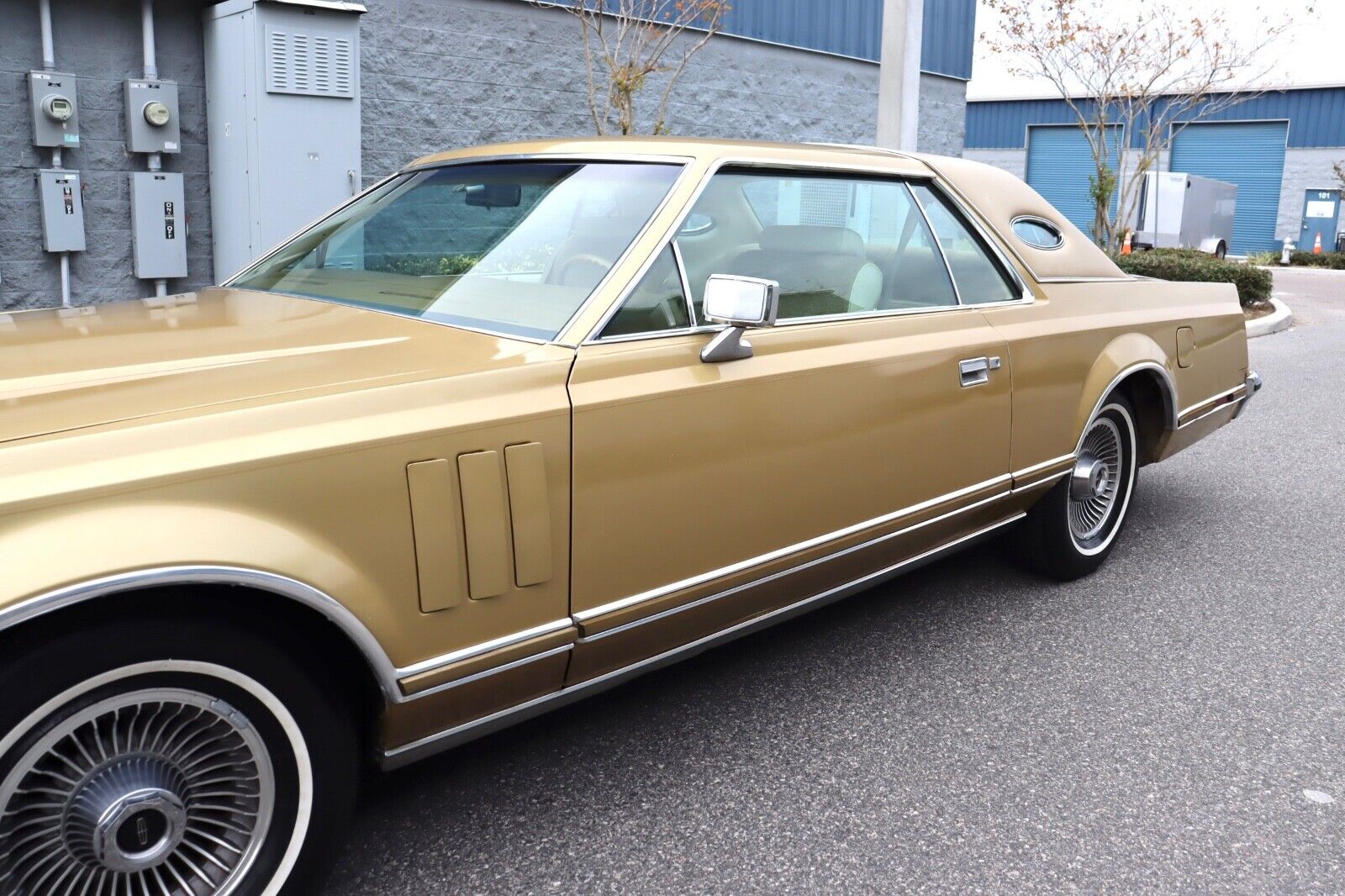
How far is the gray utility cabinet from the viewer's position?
292 inches

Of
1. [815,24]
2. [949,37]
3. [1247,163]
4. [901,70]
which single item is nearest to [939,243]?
[901,70]

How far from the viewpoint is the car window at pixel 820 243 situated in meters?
3.02

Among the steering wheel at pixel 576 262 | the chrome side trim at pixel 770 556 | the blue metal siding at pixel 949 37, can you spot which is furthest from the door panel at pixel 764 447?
the blue metal siding at pixel 949 37

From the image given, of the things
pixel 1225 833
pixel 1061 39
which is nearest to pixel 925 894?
A: pixel 1225 833

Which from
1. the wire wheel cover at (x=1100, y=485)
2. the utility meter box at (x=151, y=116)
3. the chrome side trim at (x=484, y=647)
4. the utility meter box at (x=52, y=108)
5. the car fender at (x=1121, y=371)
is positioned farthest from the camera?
the utility meter box at (x=151, y=116)

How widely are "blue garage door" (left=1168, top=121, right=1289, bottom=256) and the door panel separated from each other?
35038mm

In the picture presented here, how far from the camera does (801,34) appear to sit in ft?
42.2

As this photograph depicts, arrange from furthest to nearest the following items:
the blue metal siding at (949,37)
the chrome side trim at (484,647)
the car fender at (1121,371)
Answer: the blue metal siding at (949,37) → the car fender at (1121,371) → the chrome side trim at (484,647)

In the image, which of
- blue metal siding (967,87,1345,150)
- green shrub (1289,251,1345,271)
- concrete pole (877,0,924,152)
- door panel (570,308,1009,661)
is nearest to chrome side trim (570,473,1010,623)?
door panel (570,308,1009,661)

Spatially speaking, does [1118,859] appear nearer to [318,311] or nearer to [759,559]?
[759,559]

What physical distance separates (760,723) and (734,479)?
82 cm

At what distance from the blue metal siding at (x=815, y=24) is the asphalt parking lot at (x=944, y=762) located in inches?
360

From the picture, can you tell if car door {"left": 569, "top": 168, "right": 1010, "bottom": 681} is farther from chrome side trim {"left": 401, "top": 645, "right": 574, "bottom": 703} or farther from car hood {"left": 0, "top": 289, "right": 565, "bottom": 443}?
car hood {"left": 0, "top": 289, "right": 565, "bottom": 443}

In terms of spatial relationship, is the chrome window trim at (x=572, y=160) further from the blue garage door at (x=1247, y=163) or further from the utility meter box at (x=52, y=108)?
the blue garage door at (x=1247, y=163)
